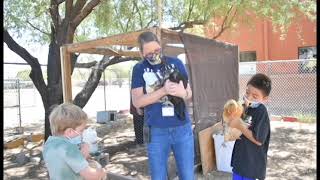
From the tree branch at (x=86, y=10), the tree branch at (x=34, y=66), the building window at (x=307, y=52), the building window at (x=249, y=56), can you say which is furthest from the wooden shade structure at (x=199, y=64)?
the building window at (x=249, y=56)

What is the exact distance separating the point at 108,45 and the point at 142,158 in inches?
85.8

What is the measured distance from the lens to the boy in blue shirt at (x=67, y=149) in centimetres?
237

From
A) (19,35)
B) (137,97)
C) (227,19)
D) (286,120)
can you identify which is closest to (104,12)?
(19,35)

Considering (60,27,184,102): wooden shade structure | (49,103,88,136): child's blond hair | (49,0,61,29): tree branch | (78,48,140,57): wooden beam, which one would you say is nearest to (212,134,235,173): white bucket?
(60,27,184,102): wooden shade structure

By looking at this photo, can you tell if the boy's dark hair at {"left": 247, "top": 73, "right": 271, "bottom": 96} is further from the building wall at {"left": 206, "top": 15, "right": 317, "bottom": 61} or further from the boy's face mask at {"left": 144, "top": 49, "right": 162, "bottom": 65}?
the building wall at {"left": 206, "top": 15, "right": 317, "bottom": 61}

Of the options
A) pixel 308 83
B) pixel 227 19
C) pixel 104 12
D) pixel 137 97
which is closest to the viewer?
pixel 137 97

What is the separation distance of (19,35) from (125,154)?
389 centimetres

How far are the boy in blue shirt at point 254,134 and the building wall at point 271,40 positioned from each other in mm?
12199

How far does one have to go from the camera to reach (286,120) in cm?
1120

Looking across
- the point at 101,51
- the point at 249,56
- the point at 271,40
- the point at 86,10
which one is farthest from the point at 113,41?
the point at 249,56

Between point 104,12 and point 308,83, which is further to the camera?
point 308,83

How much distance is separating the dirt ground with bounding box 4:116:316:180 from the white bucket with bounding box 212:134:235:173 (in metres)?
0.10

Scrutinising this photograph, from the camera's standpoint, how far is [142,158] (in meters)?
6.99

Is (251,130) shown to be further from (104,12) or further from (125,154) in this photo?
(104,12)
